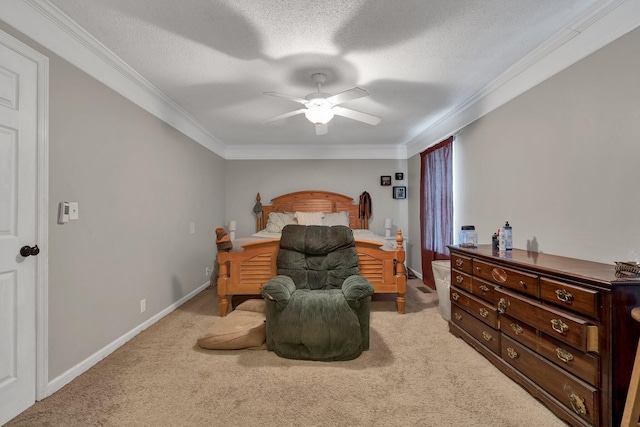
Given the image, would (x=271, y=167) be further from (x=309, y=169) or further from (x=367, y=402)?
(x=367, y=402)

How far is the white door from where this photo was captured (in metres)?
1.65

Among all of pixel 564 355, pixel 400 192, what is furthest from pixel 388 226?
pixel 564 355

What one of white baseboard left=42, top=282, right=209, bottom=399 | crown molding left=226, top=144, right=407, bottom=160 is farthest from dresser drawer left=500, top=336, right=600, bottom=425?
crown molding left=226, top=144, right=407, bottom=160

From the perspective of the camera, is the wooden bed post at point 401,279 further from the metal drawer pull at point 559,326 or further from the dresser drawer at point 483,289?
the metal drawer pull at point 559,326

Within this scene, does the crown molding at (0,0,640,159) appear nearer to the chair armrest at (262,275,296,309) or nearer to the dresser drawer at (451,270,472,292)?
the dresser drawer at (451,270,472,292)

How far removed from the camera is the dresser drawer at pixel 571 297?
1476mm

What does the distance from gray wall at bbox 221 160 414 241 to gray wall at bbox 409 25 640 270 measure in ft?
8.35

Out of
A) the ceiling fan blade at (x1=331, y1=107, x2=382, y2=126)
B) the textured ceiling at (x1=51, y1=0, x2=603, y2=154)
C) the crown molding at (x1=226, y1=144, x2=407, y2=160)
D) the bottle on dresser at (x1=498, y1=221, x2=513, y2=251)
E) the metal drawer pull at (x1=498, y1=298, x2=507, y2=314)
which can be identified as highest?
the textured ceiling at (x1=51, y1=0, x2=603, y2=154)

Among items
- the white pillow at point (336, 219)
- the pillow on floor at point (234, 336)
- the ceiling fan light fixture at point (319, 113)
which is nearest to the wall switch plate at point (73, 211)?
the pillow on floor at point (234, 336)

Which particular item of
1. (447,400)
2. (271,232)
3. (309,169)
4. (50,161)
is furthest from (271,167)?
(447,400)

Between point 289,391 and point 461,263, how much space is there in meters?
1.74

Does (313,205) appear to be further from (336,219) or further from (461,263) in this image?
(461,263)

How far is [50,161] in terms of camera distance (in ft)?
6.31

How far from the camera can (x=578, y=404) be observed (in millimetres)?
1540
